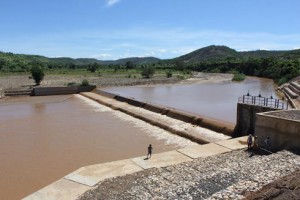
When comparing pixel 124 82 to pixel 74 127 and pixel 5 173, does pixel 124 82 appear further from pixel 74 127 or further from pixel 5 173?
pixel 5 173

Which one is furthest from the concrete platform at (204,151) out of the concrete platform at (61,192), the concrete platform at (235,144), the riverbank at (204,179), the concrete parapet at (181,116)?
the concrete parapet at (181,116)

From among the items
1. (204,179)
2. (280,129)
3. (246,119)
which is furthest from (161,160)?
(246,119)

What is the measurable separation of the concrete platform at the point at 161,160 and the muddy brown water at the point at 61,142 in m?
2.98

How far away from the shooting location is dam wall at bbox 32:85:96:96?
1838 inches

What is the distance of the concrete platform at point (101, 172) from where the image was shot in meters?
12.8

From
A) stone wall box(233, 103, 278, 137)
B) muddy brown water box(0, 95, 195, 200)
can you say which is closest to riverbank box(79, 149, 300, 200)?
muddy brown water box(0, 95, 195, 200)

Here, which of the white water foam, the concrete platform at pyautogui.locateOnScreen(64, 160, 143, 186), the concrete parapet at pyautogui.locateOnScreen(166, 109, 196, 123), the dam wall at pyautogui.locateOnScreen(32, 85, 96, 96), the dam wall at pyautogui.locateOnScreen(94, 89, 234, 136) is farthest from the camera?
the dam wall at pyautogui.locateOnScreen(32, 85, 96, 96)

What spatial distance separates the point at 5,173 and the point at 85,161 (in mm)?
3607

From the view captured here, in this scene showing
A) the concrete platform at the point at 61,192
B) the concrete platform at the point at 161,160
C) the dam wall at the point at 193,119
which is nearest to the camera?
the concrete platform at the point at 61,192

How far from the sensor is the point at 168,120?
24906mm

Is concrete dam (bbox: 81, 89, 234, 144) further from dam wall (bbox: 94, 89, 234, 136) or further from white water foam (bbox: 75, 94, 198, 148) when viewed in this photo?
white water foam (bbox: 75, 94, 198, 148)

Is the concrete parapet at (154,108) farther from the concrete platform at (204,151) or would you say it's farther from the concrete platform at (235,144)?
the concrete platform at (204,151)

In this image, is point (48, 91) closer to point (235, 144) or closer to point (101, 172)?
point (235, 144)

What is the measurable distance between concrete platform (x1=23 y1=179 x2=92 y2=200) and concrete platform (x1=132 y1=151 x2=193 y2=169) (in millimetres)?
2878
